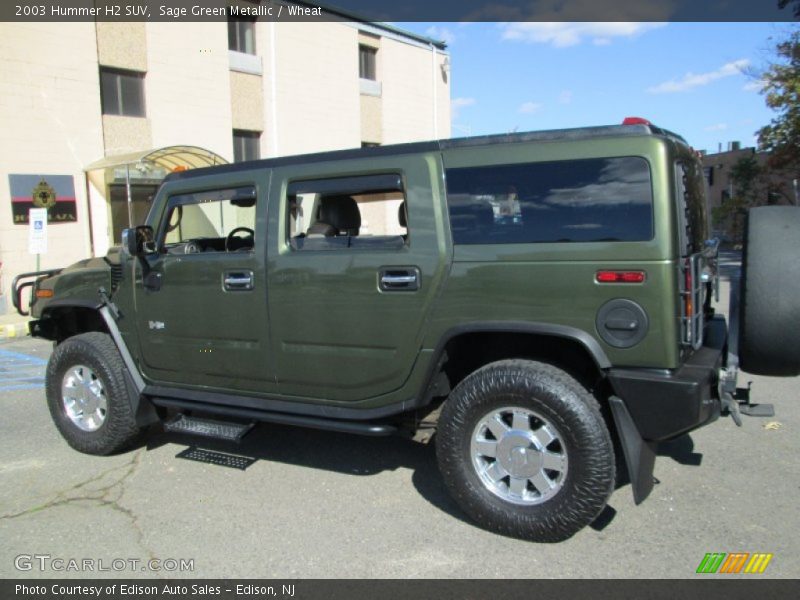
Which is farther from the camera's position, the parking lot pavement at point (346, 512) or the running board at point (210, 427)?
the running board at point (210, 427)

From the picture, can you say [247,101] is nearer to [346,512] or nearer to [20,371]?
[20,371]

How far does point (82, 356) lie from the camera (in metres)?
4.55

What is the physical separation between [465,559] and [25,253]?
13.1 metres

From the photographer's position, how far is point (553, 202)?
3.15 m

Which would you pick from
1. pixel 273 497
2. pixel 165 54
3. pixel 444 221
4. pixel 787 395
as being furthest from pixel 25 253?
pixel 787 395

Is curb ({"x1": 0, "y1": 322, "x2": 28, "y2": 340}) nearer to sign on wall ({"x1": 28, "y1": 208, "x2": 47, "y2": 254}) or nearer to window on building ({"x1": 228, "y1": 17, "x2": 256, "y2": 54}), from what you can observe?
sign on wall ({"x1": 28, "y1": 208, "x2": 47, "y2": 254})

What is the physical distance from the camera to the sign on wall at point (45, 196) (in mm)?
12805

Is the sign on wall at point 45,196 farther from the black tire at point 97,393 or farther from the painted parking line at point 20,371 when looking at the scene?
the black tire at point 97,393

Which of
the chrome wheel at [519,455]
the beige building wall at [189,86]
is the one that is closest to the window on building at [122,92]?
the beige building wall at [189,86]

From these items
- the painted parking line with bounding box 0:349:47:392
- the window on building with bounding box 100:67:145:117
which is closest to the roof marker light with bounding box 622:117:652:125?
the painted parking line with bounding box 0:349:47:392

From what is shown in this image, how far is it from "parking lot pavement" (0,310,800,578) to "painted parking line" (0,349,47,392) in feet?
A: 7.11

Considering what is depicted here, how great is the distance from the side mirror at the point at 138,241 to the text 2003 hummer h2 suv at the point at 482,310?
13mm

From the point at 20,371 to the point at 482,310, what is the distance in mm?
6875

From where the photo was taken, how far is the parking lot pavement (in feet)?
10.1
